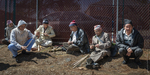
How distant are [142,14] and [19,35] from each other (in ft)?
16.4

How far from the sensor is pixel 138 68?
3.79 meters

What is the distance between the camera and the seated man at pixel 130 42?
12.3 feet

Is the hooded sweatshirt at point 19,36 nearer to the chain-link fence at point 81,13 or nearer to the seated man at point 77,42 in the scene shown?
the seated man at point 77,42

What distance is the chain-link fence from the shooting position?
5.78 metres

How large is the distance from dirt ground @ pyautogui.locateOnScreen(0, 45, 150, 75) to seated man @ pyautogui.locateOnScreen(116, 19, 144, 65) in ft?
1.12

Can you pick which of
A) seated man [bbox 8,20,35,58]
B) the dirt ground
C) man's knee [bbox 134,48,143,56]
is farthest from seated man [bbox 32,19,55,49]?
man's knee [bbox 134,48,143,56]

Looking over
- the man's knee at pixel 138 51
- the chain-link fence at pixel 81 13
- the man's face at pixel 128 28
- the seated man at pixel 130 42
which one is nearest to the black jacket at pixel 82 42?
the chain-link fence at pixel 81 13

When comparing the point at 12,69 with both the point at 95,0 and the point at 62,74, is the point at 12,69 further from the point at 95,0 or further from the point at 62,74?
the point at 95,0

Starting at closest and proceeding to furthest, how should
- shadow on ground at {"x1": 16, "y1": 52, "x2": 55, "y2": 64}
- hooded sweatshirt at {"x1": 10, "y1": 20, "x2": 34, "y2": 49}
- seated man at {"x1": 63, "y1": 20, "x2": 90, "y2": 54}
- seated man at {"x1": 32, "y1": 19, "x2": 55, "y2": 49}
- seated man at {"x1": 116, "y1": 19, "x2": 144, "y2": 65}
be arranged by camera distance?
seated man at {"x1": 116, "y1": 19, "x2": 144, "y2": 65}
shadow on ground at {"x1": 16, "y1": 52, "x2": 55, "y2": 64}
hooded sweatshirt at {"x1": 10, "y1": 20, "x2": 34, "y2": 49}
seated man at {"x1": 63, "y1": 20, "x2": 90, "y2": 54}
seated man at {"x1": 32, "y1": 19, "x2": 55, "y2": 49}

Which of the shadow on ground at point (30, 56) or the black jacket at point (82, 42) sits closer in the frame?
the shadow on ground at point (30, 56)

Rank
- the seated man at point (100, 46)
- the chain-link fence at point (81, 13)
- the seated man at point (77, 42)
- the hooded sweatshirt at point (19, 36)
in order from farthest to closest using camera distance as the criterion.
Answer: the chain-link fence at point (81, 13)
the seated man at point (77, 42)
the hooded sweatshirt at point (19, 36)
the seated man at point (100, 46)

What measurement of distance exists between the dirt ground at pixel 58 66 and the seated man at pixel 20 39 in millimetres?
355

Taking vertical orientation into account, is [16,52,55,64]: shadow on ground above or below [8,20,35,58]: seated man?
below

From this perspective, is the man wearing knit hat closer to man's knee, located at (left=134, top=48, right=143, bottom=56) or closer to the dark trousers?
the dark trousers
